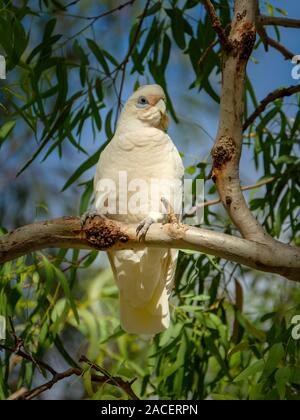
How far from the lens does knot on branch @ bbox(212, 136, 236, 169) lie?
138 cm

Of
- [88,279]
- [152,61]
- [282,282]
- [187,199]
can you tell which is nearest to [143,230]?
[187,199]

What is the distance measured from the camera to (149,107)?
1.82 m

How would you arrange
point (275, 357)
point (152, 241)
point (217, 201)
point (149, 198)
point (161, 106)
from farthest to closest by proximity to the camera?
point (217, 201) < point (161, 106) < point (149, 198) < point (275, 357) < point (152, 241)

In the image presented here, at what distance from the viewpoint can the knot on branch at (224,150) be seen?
1385 millimetres

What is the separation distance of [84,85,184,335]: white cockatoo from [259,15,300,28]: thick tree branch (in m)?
0.33

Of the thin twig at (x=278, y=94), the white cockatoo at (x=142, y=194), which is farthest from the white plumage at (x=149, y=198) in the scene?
the thin twig at (x=278, y=94)

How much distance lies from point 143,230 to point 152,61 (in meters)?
0.97

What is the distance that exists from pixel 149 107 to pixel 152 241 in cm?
56

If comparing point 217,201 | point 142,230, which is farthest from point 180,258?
point 142,230

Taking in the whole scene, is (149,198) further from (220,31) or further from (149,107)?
(220,31)

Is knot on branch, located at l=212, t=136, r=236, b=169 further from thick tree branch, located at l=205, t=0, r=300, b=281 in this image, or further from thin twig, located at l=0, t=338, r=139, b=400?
thin twig, located at l=0, t=338, r=139, b=400

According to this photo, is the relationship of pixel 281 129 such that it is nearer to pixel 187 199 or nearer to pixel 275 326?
pixel 187 199

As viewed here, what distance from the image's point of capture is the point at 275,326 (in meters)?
A: 1.86

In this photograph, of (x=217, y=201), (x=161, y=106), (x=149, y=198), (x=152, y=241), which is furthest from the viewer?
(x=217, y=201)
